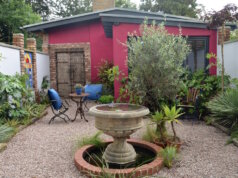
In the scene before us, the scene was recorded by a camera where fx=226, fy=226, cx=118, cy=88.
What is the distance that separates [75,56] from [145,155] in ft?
25.2

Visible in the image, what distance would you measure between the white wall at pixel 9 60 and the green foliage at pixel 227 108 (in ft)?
18.0

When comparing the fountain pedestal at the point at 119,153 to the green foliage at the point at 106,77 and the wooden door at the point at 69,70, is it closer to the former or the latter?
the green foliage at the point at 106,77

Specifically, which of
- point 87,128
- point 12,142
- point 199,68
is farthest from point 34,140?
point 199,68

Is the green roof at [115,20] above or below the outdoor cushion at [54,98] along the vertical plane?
above

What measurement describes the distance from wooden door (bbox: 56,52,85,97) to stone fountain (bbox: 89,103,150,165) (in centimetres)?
730

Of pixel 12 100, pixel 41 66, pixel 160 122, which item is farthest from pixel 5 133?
pixel 41 66

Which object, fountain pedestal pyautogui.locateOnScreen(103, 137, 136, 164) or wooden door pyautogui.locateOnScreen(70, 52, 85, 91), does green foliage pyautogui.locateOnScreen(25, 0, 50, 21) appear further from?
fountain pedestal pyautogui.locateOnScreen(103, 137, 136, 164)

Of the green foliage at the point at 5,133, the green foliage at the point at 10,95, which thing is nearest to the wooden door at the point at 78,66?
the green foliage at the point at 10,95

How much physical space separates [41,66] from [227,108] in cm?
749

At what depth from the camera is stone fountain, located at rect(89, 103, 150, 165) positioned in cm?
312

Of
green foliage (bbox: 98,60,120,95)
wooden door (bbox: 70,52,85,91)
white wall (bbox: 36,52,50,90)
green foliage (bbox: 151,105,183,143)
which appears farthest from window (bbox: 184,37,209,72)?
white wall (bbox: 36,52,50,90)

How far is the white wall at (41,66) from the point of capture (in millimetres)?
9273

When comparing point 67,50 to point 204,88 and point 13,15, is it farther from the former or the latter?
point 13,15

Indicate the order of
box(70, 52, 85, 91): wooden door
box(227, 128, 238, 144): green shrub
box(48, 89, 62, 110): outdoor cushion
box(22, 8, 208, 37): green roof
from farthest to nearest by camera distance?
box(70, 52, 85, 91): wooden door < box(22, 8, 208, 37): green roof < box(48, 89, 62, 110): outdoor cushion < box(227, 128, 238, 144): green shrub
